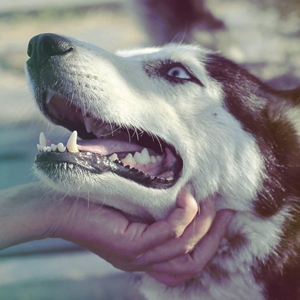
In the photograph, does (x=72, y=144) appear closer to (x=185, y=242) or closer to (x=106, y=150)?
(x=106, y=150)

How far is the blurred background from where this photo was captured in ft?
4.84

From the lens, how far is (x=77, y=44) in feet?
3.97

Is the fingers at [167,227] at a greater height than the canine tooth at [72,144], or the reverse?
the canine tooth at [72,144]

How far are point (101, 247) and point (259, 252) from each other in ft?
1.76

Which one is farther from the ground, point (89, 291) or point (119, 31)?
point (119, 31)

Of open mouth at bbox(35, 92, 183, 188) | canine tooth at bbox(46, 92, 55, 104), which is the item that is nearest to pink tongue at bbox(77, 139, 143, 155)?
open mouth at bbox(35, 92, 183, 188)

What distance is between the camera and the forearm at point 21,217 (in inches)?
52.4

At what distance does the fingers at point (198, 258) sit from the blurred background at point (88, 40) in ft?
1.08

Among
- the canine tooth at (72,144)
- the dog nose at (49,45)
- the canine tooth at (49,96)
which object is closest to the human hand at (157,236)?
the canine tooth at (72,144)

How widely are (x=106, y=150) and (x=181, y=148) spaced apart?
0.25 m

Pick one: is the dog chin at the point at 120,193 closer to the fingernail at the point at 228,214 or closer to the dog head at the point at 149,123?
the dog head at the point at 149,123

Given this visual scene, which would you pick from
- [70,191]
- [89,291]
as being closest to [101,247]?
[70,191]

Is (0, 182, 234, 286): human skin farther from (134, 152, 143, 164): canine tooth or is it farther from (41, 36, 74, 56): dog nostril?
(41, 36, 74, 56): dog nostril

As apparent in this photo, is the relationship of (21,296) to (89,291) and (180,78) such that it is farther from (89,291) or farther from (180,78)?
(180,78)
